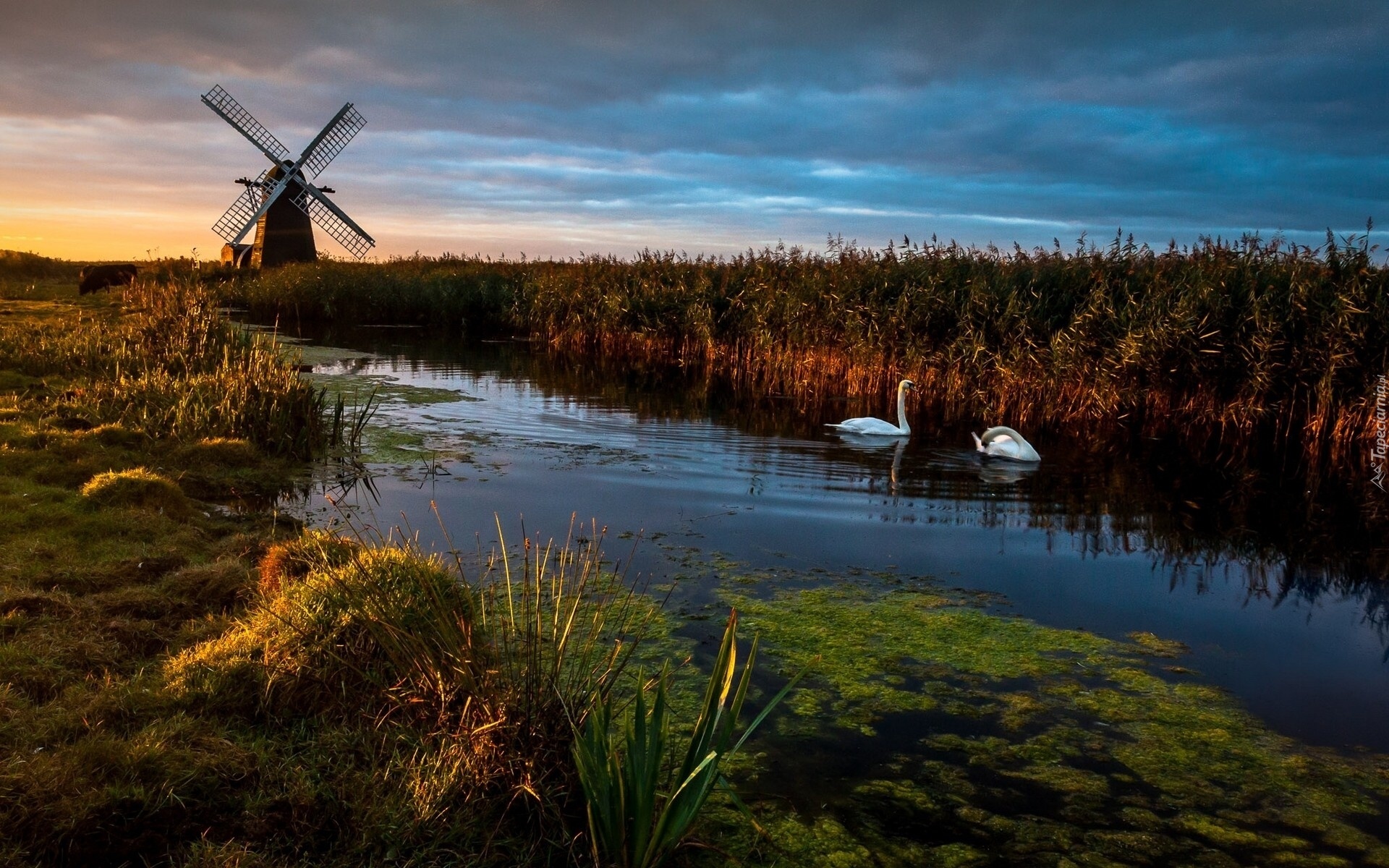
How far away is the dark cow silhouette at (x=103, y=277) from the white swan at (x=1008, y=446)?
93.2 ft

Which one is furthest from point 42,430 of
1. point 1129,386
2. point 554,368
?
point 1129,386

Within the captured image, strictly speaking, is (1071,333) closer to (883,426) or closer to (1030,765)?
(883,426)

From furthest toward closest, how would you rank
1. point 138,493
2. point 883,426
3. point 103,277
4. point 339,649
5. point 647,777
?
1. point 103,277
2. point 883,426
3. point 138,493
4. point 339,649
5. point 647,777

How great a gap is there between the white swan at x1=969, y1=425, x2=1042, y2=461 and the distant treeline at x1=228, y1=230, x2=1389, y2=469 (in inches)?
140

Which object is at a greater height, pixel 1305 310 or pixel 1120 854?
pixel 1305 310

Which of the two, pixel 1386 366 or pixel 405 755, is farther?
pixel 1386 366

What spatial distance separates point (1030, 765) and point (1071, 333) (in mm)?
12103

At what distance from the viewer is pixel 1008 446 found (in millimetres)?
11906

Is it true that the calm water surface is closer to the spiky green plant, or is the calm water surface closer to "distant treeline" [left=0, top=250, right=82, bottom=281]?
the spiky green plant

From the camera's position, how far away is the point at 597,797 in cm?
321

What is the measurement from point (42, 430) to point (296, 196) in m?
35.7

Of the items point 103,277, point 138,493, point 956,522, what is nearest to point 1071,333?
point 956,522

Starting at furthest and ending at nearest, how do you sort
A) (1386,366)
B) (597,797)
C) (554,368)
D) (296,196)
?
1. (296,196)
2. (554,368)
3. (1386,366)
4. (597,797)

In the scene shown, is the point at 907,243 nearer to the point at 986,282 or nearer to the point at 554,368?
the point at 986,282
